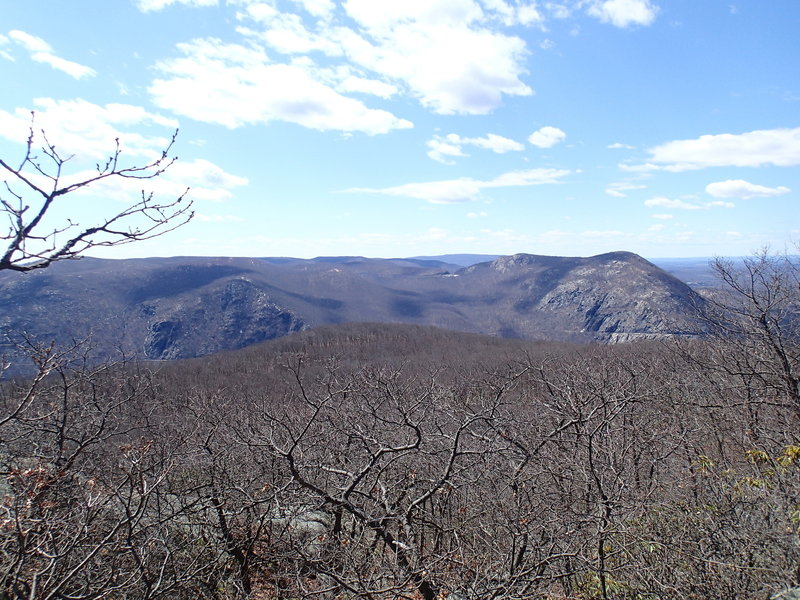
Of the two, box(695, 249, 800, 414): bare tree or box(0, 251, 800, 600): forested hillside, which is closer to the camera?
box(0, 251, 800, 600): forested hillside

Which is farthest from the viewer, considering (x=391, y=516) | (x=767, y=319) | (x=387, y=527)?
(x=767, y=319)

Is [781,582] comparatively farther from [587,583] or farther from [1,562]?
[1,562]

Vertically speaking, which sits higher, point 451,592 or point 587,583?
point 451,592

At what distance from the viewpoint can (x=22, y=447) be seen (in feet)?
39.1

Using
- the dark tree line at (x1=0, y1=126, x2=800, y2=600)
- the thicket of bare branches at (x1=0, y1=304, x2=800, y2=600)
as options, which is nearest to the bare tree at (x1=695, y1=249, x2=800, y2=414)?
the dark tree line at (x1=0, y1=126, x2=800, y2=600)

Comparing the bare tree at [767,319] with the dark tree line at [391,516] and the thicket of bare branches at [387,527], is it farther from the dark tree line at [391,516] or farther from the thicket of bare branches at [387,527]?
the thicket of bare branches at [387,527]

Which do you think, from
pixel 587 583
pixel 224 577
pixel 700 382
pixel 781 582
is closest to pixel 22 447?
pixel 224 577

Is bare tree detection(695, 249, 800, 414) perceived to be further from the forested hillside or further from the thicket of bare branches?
the thicket of bare branches

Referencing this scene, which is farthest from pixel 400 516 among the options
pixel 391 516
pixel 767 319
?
pixel 767 319

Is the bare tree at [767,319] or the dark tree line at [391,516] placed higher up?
the bare tree at [767,319]

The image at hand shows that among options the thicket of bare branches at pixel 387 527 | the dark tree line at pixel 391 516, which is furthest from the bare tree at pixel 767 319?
the thicket of bare branches at pixel 387 527

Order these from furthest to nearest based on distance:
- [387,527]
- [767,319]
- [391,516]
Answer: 1. [767,319]
2. [387,527]
3. [391,516]

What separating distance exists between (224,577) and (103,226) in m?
9.84

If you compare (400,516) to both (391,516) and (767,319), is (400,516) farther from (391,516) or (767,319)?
(767,319)
